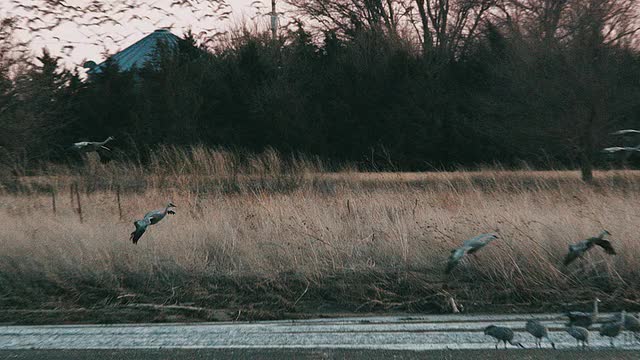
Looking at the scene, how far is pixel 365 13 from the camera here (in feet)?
113

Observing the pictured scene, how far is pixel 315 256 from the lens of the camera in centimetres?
687

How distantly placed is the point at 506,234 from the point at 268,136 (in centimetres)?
2121

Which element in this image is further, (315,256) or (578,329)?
(315,256)

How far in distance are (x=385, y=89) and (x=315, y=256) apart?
21.9 meters

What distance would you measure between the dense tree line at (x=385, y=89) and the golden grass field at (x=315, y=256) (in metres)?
8.62

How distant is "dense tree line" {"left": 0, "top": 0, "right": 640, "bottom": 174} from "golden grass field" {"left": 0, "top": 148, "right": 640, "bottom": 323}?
8.62m

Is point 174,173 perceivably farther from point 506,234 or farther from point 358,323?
point 358,323

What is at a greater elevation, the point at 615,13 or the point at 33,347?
the point at 615,13

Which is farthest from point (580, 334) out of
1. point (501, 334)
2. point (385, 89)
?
point (385, 89)

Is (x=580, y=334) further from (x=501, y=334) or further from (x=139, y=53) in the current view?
(x=139, y=53)

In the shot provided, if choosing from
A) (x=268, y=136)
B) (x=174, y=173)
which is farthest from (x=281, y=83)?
(x=174, y=173)

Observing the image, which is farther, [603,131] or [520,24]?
[520,24]

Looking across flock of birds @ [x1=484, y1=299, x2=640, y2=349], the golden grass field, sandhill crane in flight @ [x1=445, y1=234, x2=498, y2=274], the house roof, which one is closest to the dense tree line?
the house roof

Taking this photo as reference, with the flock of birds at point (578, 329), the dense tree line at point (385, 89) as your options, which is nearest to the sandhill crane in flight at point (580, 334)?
the flock of birds at point (578, 329)
